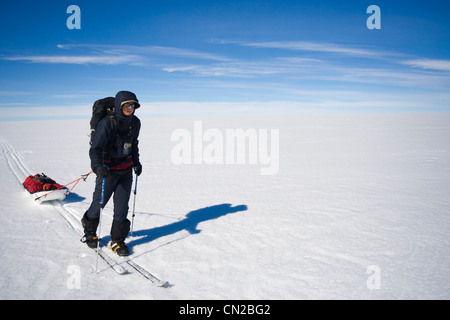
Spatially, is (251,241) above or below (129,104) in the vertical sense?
below

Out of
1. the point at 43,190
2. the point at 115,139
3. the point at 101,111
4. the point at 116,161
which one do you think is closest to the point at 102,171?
the point at 116,161

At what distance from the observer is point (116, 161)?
11.2 ft

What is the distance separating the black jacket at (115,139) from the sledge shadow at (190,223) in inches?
52.7

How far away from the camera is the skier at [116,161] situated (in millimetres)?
3162

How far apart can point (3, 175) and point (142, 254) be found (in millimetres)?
7521

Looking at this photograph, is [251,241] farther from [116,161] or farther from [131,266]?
[116,161]

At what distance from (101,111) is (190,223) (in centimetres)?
242

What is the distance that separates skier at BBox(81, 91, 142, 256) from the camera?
10.4ft
